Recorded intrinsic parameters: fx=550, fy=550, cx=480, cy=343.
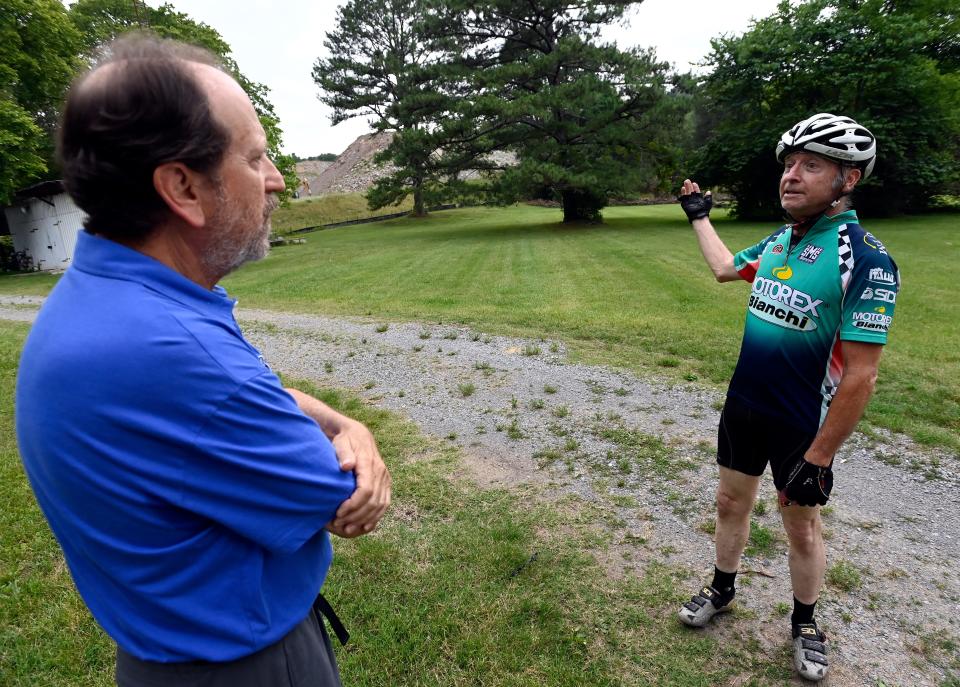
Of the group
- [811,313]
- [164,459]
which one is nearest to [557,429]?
[811,313]

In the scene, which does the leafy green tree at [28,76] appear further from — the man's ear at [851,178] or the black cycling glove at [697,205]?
the man's ear at [851,178]

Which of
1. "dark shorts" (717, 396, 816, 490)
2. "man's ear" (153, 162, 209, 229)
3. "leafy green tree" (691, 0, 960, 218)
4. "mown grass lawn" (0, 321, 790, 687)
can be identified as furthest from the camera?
"leafy green tree" (691, 0, 960, 218)

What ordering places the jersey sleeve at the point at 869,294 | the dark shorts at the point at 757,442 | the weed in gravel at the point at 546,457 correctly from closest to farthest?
1. the jersey sleeve at the point at 869,294
2. the dark shorts at the point at 757,442
3. the weed in gravel at the point at 546,457

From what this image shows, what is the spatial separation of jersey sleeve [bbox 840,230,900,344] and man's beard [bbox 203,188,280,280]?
2.18 metres

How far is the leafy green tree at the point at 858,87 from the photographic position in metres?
24.8

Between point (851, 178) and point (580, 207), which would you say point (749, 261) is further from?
point (580, 207)

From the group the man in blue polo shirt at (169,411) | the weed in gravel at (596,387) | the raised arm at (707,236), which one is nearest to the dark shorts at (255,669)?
the man in blue polo shirt at (169,411)

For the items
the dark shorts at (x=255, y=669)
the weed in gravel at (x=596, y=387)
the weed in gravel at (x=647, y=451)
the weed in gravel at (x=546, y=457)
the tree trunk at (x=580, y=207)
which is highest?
the dark shorts at (x=255, y=669)

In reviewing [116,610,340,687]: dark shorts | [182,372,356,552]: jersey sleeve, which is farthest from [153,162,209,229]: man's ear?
[116,610,340,687]: dark shorts

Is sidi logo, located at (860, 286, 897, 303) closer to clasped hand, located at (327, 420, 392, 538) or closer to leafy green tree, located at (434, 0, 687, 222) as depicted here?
clasped hand, located at (327, 420, 392, 538)

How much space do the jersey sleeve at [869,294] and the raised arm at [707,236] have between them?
77cm

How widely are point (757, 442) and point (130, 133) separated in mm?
2647

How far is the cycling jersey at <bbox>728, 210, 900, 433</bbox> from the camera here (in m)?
2.17

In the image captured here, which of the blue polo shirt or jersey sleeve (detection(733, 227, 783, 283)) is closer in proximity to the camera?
the blue polo shirt
